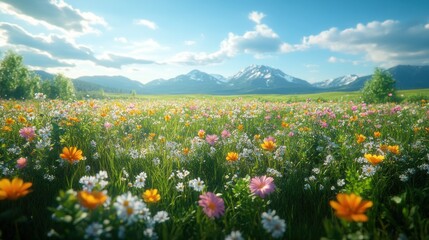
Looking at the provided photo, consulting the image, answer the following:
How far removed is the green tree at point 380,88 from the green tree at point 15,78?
5591 centimetres

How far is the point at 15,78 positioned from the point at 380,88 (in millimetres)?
61336

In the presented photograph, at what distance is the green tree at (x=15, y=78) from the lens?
45000mm

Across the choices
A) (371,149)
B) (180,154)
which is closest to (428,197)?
(371,149)

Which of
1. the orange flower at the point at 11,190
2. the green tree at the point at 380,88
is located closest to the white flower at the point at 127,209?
the orange flower at the point at 11,190

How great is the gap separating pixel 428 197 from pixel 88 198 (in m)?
3.34

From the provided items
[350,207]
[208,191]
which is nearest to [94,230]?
[350,207]

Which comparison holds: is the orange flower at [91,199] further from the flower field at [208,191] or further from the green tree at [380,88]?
the green tree at [380,88]

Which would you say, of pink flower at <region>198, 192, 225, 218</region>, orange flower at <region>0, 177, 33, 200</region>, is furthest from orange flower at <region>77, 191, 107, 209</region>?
pink flower at <region>198, 192, 225, 218</region>

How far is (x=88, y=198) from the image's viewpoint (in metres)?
1.49

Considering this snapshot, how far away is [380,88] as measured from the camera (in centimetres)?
3103

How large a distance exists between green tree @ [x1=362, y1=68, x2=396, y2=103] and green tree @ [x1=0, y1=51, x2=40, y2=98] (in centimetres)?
5591

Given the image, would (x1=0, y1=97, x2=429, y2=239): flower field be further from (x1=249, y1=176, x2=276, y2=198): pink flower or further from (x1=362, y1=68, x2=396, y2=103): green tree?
(x1=362, y1=68, x2=396, y2=103): green tree

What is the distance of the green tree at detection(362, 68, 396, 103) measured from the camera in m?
30.7

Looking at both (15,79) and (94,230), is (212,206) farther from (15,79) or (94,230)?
(15,79)
